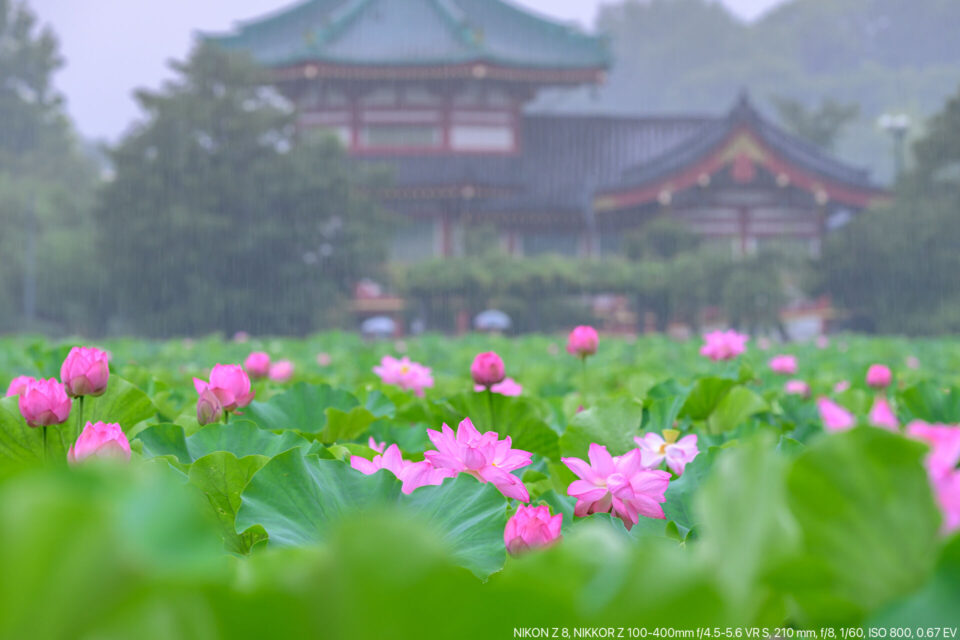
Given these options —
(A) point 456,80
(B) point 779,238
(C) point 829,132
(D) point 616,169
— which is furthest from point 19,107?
(C) point 829,132

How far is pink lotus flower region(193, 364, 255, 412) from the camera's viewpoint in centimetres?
98

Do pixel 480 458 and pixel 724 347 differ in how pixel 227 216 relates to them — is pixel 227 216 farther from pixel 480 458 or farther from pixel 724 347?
pixel 480 458

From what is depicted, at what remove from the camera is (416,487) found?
68 centimetres

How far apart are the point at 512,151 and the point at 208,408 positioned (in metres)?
15.4

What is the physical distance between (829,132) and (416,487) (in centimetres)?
2490

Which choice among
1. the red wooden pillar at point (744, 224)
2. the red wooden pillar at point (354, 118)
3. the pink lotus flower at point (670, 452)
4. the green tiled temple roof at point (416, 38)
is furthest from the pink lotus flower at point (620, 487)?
the red wooden pillar at point (354, 118)

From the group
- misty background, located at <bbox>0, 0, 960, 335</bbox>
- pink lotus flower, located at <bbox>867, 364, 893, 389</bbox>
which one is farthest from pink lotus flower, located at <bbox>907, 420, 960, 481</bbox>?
misty background, located at <bbox>0, 0, 960, 335</bbox>

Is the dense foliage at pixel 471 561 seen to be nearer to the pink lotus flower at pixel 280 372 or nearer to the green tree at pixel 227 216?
the pink lotus flower at pixel 280 372

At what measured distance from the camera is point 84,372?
2.95 feet

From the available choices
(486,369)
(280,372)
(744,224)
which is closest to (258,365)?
(280,372)

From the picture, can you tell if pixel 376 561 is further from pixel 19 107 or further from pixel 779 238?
pixel 19 107

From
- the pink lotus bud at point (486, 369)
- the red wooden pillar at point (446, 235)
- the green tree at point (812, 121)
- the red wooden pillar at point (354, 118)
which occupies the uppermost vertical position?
the green tree at point (812, 121)

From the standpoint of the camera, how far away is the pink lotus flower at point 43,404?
815 millimetres

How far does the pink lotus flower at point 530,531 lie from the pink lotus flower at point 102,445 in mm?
281
